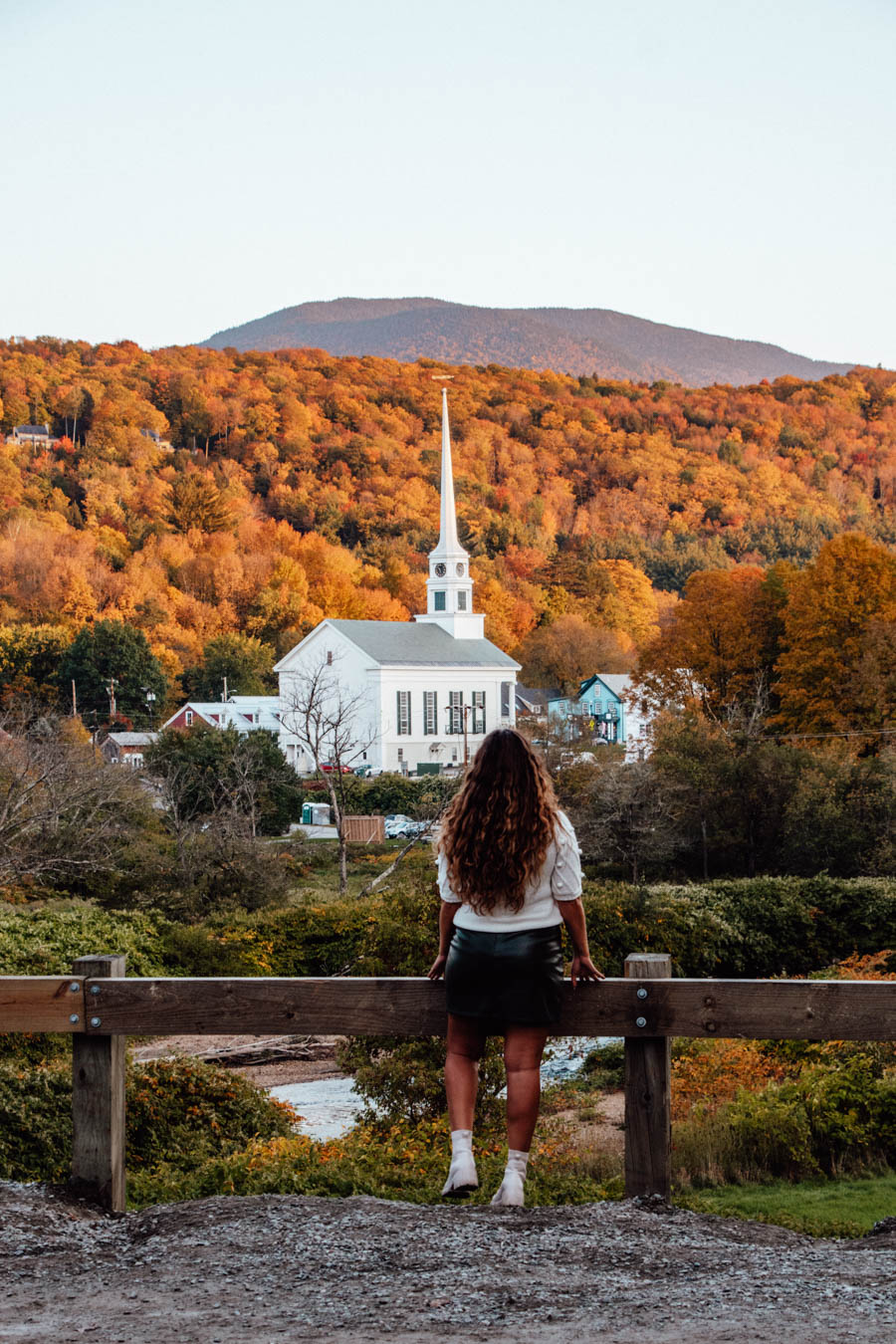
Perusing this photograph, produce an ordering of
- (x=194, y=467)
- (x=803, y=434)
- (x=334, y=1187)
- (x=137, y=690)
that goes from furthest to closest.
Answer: (x=803, y=434) < (x=194, y=467) < (x=137, y=690) < (x=334, y=1187)

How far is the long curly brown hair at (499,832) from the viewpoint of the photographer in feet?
15.9

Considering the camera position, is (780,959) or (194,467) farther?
(194,467)

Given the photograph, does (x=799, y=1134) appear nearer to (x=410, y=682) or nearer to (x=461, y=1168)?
(x=461, y=1168)

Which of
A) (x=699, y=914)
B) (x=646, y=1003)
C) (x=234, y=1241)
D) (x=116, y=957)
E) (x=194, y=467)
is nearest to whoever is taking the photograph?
(x=234, y=1241)

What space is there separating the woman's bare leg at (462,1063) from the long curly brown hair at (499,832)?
1.44 feet

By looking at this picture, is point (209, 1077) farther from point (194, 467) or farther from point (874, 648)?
point (194, 467)

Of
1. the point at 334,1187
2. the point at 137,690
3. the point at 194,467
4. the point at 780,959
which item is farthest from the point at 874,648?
the point at 194,467

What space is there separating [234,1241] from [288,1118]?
8.23 metres

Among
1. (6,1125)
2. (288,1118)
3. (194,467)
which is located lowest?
(288,1118)

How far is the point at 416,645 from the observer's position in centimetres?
7688

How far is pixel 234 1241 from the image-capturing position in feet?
14.3

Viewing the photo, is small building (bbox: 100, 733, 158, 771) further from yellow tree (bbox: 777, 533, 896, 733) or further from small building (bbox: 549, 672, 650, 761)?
yellow tree (bbox: 777, 533, 896, 733)

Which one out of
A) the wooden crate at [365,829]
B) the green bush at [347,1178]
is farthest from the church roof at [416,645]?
the green bush at [347,1178]

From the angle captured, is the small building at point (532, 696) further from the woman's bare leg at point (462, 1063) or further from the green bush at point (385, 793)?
the woman's bare leg at point (462, 1063)
